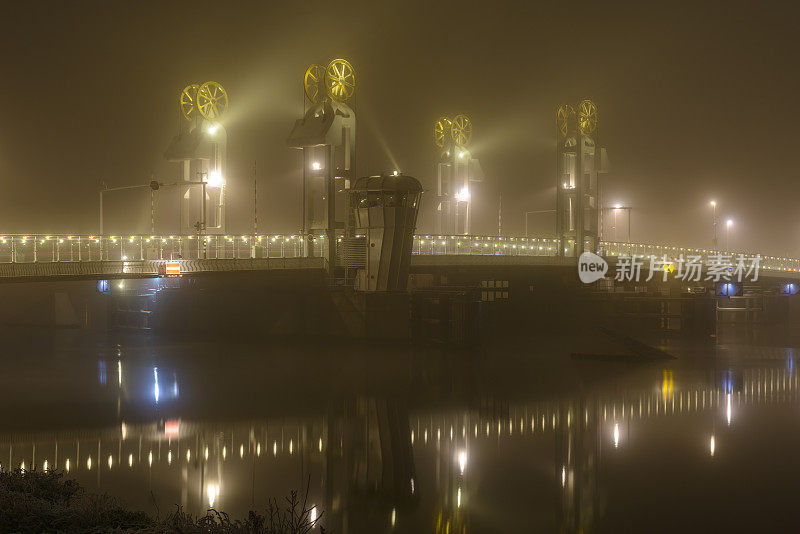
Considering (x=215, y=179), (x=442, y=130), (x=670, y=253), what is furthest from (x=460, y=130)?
(x=670, y=253)

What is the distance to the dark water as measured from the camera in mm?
22062

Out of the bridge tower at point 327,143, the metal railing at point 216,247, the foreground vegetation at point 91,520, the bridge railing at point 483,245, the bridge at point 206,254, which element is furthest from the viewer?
the bridge railing at point 483,245

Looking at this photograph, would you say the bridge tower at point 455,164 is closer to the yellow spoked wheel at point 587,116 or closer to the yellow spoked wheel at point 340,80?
the yellow spoked wheel at point 587,116

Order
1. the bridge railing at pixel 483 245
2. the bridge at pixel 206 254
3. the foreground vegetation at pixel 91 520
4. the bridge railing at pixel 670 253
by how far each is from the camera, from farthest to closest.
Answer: the bridge railing at pixel 670 253 → the bridge railing at pixel 483 245 → the bridge at pixel 206 254 → the foreground vegetation at pixel 91 520

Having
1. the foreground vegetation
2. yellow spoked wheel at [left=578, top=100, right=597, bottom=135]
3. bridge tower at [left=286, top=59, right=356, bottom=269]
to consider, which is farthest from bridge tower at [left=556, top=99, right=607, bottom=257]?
the foreground vegetation

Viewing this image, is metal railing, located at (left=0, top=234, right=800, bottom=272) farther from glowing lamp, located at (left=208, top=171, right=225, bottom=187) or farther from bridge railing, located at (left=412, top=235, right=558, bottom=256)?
glowing lamp, located at (left=208, top=171, right=225, bottom=187)

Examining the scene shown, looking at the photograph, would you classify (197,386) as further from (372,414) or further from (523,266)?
(523,266)

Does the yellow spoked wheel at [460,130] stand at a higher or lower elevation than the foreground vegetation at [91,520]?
higher

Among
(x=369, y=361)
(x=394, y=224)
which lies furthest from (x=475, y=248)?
(x=369, y=361)

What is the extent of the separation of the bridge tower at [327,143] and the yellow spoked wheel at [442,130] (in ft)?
54.2

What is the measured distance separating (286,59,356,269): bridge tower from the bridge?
1375 mm

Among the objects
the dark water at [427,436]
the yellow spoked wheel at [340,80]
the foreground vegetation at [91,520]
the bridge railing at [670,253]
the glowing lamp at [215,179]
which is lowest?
the dark water at [427,436]

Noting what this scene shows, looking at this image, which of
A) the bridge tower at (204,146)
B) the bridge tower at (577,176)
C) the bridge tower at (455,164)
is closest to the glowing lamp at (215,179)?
the bridge tower at (204,146)

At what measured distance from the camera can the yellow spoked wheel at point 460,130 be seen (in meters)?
76.6
